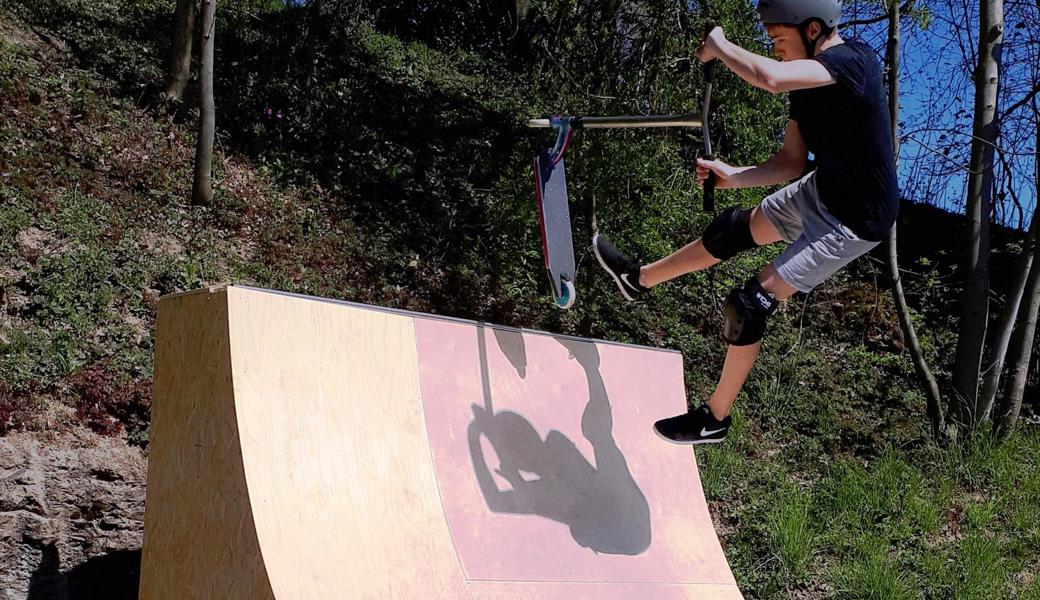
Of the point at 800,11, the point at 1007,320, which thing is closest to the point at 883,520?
the point at 1007,320

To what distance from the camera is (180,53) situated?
8617 millimetres

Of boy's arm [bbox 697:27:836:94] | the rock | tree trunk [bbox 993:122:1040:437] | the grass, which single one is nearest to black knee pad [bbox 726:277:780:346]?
boy's arm [bbox 697:27:836:94]

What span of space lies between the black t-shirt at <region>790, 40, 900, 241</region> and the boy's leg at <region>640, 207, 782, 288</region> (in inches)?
13.9

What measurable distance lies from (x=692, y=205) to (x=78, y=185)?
4945 mm

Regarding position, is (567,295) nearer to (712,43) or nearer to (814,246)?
(814,246)

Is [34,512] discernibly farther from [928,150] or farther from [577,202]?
[928,150]

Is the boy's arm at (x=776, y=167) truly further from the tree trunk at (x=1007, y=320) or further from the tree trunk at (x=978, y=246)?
the tree trunk at (x=1007, y=320)

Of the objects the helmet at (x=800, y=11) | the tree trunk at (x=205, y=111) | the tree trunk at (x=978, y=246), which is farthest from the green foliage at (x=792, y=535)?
the tree trunk at (x=205, y=111)

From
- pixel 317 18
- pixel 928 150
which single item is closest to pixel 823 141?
pixel 928 150

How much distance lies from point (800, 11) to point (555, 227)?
5.36 feet

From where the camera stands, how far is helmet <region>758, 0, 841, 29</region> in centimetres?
360

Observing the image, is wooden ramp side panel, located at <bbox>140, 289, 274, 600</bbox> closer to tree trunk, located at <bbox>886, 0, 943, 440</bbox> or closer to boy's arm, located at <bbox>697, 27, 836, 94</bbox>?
boy's arm, located at <bbox>697, 27, 836, 94</bbox>

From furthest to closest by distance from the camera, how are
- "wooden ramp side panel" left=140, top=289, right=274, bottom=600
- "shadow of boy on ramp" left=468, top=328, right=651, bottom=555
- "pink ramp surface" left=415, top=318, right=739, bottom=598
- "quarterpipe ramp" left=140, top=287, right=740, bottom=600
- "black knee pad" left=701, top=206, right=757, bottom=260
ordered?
"shadow of boy on ramp" left=468, top=328, right=651, bottom=555
"black knee pad" left=701, top=206, right=757, bottom=260
"pink ramp surface" left=415, top=318, right=739, bottom=598
"quarterpipe ramp" left=140, top=287, right=740, bottom=600
"wooden ramp side panel" left=140, top=289, right=274, bottom=600

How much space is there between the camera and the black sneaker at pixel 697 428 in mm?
4086
